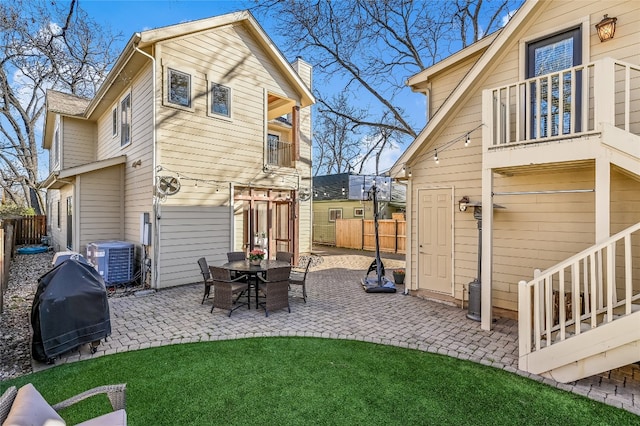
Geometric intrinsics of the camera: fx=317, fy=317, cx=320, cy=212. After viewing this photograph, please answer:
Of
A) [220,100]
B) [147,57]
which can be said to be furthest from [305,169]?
[147,57]

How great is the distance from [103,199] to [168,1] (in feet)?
24.5

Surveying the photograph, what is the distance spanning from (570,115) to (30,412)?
6.43m

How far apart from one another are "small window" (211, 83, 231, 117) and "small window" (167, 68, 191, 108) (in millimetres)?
698

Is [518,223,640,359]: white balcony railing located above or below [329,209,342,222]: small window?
below

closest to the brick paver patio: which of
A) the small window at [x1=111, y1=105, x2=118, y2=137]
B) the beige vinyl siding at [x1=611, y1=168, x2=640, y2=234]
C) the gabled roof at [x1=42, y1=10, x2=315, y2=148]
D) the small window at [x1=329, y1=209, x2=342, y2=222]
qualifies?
the beige vinyl siding at [x1=611, y1=168, x2=640, y2=234]

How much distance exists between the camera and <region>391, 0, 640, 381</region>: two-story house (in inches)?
150

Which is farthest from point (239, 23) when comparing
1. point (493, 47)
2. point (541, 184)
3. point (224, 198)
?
point (541, 184)

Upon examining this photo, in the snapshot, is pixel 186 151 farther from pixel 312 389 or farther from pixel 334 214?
pixel 334 214

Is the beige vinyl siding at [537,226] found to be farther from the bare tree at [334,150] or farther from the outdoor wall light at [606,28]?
the bare tree at [334,150]

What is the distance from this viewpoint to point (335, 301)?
710 cm

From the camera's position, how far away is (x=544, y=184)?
5.60 metres

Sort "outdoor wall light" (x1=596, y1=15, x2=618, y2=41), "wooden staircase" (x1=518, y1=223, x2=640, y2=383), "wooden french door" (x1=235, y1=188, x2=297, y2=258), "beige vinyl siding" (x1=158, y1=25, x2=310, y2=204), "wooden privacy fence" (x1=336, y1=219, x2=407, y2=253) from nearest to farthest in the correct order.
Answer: "wooden staircase" (x1=518, y1=223, x2=640, y2=383)
"outdoor wall light" (x1=596, y1=15, x2=618, y2=41)
"beige vinyl siding" (x1=158, y1=25, x2=310, y2=204)
"wooden french door" (x1=235, y1=188, x2=297, y2=258)
"wooden privacy fence" (x1=336, y1=219, x2=407, y2=253)

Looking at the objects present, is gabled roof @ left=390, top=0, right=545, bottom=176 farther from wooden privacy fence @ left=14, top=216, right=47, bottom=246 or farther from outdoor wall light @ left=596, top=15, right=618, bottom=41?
wooden privacy fence @ left=14, top=216, right=47, bottom=246

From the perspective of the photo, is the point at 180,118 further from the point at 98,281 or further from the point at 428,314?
the point at 428,314
